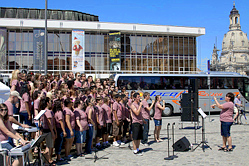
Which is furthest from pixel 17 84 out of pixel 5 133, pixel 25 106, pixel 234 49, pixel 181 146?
pixel 234 49

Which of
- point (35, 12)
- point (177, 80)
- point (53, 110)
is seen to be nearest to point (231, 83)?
point (177, 80)

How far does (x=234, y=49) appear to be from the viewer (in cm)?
15025

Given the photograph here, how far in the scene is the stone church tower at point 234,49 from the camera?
138 m

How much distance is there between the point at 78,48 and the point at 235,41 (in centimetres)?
13494

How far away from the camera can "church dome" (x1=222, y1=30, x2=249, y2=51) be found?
499 feet

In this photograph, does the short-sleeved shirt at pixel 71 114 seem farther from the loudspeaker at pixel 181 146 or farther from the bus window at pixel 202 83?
the bus window at pixel 202 83

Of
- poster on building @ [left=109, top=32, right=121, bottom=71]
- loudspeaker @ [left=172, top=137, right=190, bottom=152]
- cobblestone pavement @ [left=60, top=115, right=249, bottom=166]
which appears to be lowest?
cobblestone pavement @ [left=60, top=115, right=249, bottom=166]

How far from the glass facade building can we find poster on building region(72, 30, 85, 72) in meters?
1.69

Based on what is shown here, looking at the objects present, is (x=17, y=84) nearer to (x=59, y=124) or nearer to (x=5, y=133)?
(x=59, y=124)

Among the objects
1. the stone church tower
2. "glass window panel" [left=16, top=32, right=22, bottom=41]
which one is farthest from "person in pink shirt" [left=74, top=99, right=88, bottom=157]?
the stone church tower

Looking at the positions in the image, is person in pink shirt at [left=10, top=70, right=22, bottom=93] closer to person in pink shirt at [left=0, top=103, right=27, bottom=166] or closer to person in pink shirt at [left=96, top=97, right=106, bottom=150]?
person in pink shirt at [left=96, top=97, right=106, bottom=150]

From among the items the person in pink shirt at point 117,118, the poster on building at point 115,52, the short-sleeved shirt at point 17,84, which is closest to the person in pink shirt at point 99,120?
the person in pink shirt at point 117,118

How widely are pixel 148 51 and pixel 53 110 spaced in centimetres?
3580

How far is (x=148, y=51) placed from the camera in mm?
43062
